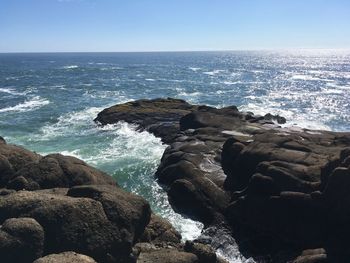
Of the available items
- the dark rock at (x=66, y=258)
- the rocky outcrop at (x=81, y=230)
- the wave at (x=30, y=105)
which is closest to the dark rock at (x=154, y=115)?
the wave at (x=30, y=105)

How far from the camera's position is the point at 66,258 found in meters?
14.6

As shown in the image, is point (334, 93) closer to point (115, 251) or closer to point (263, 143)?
point (263, 143)

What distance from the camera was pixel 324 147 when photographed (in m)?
29.3

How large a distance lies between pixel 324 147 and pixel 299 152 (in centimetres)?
293

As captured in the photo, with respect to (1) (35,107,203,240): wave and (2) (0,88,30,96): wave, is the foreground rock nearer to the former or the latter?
→ (1) (35,107,203,240): wave

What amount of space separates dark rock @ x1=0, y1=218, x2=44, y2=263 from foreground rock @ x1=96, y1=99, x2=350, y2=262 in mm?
11562

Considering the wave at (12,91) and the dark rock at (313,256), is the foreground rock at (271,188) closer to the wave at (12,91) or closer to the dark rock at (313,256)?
the dark rock at (313,256)

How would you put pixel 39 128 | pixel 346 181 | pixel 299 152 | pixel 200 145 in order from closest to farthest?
pixel 346 181 < pixel 299 152 < pixel 200 145 < pixel 39 128

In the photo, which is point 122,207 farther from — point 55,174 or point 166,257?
point 55,174

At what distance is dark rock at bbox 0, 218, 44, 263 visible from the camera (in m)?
15.2

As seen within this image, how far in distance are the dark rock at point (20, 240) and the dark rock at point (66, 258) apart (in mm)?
1002

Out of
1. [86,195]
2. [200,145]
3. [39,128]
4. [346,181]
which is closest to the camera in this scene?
[86,195]

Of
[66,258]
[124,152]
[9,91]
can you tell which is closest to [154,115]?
[124,152]

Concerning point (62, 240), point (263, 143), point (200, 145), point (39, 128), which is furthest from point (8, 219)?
point (39, 128)
